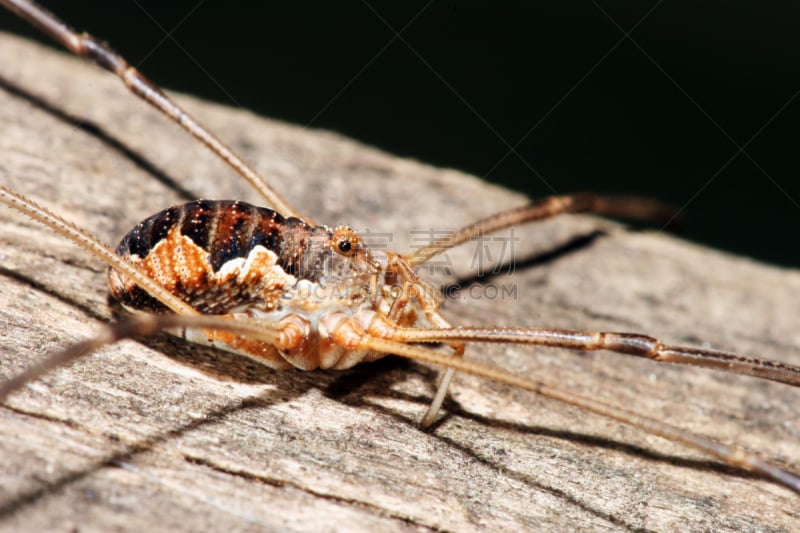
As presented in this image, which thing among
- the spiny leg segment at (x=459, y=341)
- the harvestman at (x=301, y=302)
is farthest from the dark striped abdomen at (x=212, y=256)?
the spiny leg segment at (x=459, y=341)

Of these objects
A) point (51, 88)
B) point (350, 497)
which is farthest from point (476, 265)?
point (51, 88)

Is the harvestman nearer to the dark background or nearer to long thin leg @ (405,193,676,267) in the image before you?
long thin leg @ (405,193,676,267)

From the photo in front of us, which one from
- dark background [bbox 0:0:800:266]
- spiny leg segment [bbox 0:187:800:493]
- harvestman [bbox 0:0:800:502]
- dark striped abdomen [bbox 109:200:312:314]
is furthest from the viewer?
dark background [bbox 0:0:800:266]

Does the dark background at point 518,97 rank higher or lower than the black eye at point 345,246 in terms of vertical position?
higher

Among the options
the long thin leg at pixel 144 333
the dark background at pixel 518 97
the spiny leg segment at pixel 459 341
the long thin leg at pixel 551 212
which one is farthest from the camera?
the dark background at pixel 518 97

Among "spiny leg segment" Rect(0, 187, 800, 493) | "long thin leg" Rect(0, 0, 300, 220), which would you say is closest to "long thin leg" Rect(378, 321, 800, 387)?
"spiny leg segment" Rect(0, 187, 800, 493)

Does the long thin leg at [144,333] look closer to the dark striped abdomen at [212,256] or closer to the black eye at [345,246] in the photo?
the dark striped abdomen at [212,256]
